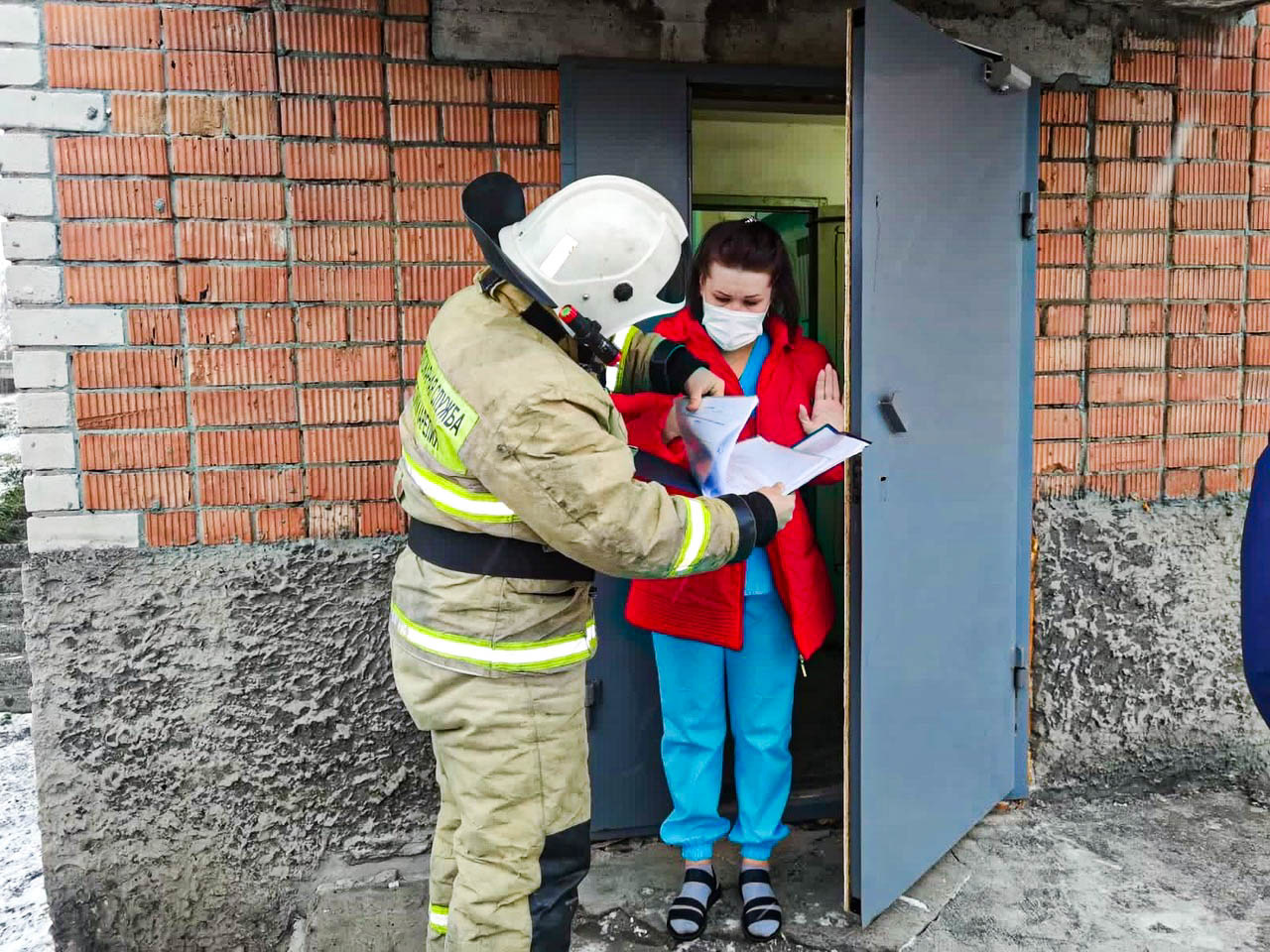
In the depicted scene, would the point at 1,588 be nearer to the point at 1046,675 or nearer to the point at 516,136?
the point at 516,136

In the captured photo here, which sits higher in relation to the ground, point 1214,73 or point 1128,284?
point 1214,73

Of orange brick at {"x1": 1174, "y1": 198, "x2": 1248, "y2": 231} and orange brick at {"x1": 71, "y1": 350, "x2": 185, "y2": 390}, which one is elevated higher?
orange brick at {"x1": 1174, "y1": 198, "x2": 1248, "y2": 231}

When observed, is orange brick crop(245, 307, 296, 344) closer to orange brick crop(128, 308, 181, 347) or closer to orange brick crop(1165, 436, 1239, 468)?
orange brick crop(128, 308, 181, 347)

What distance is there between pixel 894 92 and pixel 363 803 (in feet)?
8.18

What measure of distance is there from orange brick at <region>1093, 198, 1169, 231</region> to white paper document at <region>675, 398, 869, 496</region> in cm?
158

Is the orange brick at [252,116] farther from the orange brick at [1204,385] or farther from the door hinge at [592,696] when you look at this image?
the orange brick at [1204,385]

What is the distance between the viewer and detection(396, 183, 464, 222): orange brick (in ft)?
9.37

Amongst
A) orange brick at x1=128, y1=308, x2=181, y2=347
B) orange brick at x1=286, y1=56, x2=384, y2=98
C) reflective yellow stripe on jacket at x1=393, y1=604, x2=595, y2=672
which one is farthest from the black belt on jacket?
orange brick at x1=286, y1=56, x2=384, y2=98

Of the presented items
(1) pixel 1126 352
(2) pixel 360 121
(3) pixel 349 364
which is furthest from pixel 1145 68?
(3) pixel 349 364

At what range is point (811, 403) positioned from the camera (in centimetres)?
276

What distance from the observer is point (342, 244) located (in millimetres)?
2840

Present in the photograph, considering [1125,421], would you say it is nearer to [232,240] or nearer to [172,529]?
[232,240]

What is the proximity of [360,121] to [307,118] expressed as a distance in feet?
0.47

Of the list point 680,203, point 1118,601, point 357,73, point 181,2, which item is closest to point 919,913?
point 1118,601
